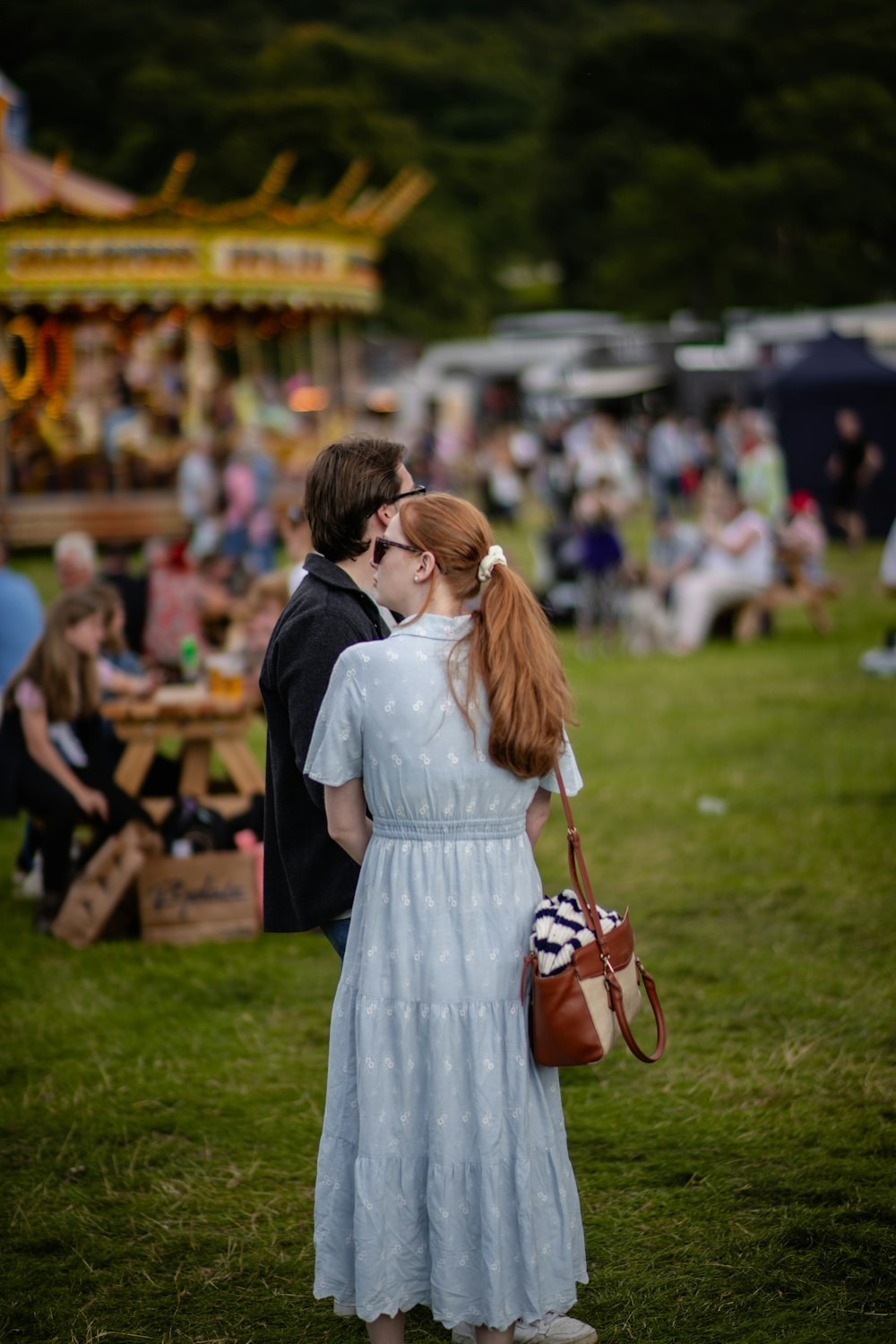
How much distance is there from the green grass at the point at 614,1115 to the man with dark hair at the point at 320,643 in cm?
105

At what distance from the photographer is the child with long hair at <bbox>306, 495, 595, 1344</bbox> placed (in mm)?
2984

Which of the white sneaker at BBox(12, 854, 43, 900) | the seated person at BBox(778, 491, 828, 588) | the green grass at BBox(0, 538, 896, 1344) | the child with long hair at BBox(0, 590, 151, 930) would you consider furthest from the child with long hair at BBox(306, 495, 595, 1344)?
Answer: the seated person at BBox(778, 491, 828, 588)

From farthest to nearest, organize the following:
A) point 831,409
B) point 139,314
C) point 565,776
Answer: point 139,314 < point 831,409 < point 565,776

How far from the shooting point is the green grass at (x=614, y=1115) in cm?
364

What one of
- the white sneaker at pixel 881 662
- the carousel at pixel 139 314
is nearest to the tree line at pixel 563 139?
the carousel at pixel 139 314

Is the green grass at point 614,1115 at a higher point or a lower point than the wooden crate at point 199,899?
lower

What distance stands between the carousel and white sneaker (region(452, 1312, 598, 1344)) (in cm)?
1667

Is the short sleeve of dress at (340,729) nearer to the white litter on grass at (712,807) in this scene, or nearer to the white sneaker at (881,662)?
the white litter on grass at (712,807)

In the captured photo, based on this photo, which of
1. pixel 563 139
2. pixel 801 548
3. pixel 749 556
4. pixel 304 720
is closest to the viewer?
pixel 304 720

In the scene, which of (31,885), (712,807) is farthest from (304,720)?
(712,807)

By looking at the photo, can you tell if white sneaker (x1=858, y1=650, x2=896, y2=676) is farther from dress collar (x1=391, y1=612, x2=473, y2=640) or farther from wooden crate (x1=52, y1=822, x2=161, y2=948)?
dress collar (x1=391, y1=612, x2=473, y2=640)

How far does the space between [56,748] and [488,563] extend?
4.03 m

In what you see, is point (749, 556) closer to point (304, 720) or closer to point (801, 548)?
point (801, 548)

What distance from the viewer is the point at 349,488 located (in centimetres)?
342
